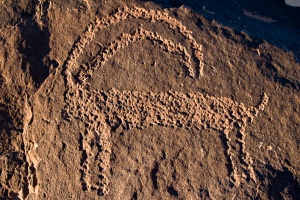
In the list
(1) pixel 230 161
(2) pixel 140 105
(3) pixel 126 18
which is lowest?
(1) pixel 230 161

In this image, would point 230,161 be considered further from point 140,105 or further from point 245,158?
point 140,105

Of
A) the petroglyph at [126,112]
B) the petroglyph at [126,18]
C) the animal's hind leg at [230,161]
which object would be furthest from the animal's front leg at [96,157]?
the animal's hind leg at [230,161]

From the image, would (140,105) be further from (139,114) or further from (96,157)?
(96,157)

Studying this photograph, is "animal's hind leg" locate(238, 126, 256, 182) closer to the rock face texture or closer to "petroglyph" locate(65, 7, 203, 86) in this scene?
the rock face texture

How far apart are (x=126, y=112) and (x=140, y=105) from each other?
70mm

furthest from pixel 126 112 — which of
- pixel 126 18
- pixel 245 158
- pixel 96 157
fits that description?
pixel 245 158

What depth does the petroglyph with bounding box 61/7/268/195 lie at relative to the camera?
1523 mm

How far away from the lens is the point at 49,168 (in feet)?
5.00

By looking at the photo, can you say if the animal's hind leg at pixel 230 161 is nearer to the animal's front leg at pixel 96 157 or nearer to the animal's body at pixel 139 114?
the animal's body at pixel 139 114

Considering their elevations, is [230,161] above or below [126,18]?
below

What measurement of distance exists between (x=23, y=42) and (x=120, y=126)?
0.60 metres

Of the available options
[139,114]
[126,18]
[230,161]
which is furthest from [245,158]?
[126,18]

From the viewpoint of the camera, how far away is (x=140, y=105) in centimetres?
153

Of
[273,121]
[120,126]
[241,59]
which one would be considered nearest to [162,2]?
[241,59]
